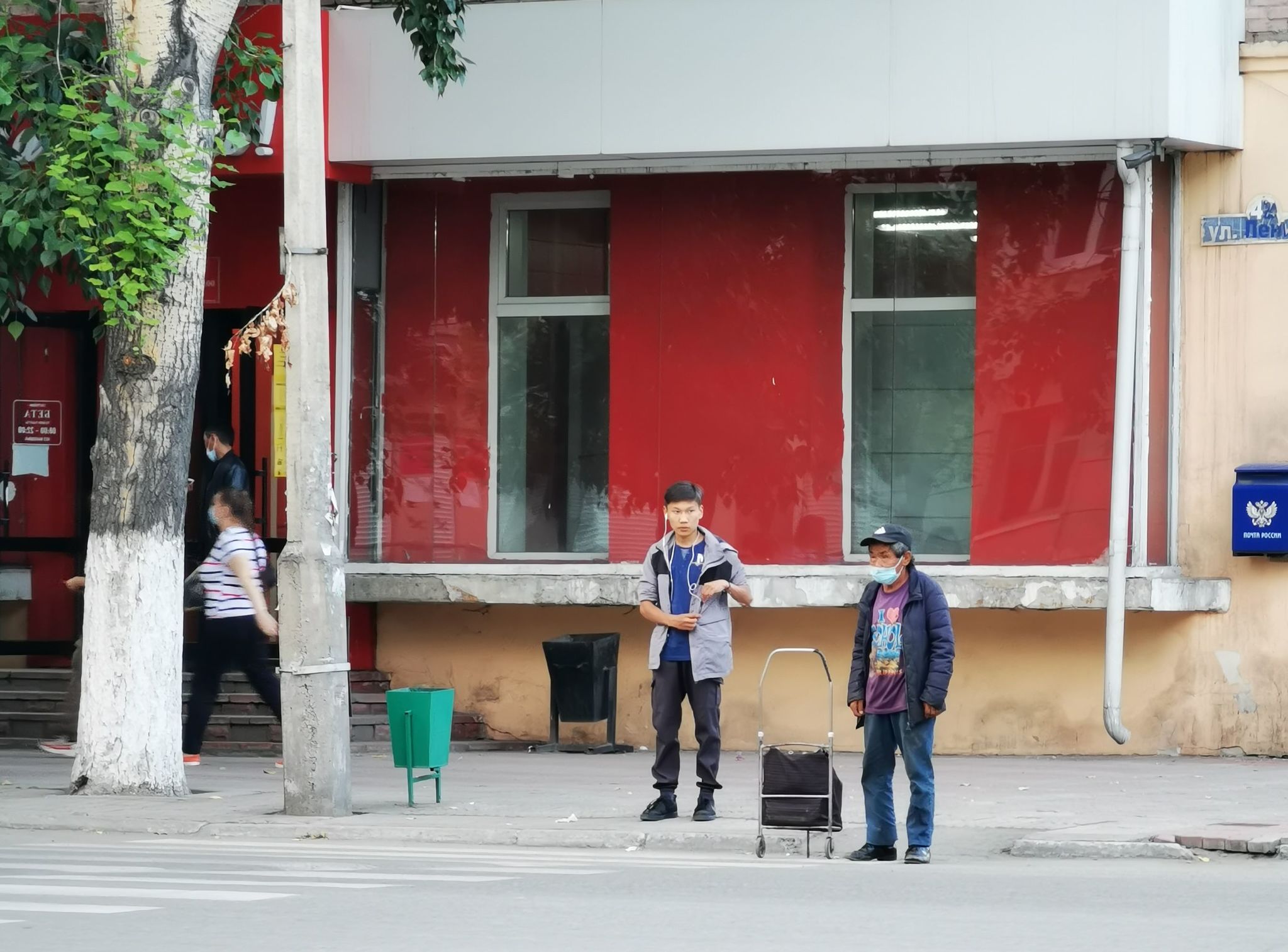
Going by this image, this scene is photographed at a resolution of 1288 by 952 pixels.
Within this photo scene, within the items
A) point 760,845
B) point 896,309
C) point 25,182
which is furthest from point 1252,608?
point 25,182

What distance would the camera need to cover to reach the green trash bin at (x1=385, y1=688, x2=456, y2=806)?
12.5 m

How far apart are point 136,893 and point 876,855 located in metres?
3.80

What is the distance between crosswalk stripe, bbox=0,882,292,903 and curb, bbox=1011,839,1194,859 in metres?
4.10

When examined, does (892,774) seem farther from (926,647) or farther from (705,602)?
(705,602)

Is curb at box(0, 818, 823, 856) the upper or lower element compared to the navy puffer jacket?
lower

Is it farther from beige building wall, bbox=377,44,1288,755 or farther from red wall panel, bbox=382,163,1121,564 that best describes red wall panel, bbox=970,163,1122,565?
beige building wall, bbox=377,44,1288,755

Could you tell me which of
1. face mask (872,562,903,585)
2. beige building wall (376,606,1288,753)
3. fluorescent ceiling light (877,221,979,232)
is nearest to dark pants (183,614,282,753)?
beige building wall (376,606,1288,753)

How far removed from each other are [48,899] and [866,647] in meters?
4.29

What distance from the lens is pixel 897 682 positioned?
10664mm

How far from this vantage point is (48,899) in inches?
349

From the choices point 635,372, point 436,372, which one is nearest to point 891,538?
point 635,372

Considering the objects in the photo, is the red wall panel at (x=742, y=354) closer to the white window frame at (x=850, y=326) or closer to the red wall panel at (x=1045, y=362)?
the white window frame at (x=850, y=326)

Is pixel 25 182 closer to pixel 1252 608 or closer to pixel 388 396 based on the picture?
pixel 388 396

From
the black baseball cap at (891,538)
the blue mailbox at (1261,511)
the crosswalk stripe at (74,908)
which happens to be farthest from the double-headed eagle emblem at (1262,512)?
the crosswalk stripe at (74,908)
